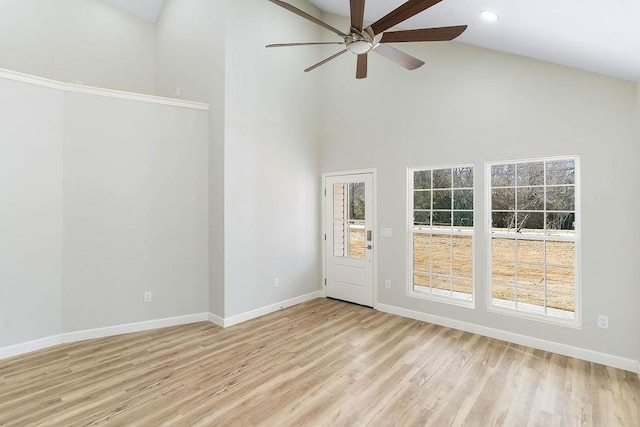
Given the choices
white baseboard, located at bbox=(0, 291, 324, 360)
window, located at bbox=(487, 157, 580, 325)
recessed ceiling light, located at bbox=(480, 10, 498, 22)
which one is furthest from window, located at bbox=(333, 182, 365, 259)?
recessed ceiling light, located at bbox=(480, 10, 498, 22)

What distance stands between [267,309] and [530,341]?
10.6 ft

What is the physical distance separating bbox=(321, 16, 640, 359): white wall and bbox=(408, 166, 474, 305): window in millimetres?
142

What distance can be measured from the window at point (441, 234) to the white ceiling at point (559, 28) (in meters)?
1.42

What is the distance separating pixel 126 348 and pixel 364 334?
2.65m

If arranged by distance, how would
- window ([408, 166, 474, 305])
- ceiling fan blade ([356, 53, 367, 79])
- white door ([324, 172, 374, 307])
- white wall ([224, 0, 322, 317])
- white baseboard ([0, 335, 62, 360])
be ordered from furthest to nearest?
white door ([324, 172, 374, 307]) < white wall ([224, 0, 322, 317]) < window ([408, 166, 474, 305]) < white baseboard ([0, 335, 62, 360]) < ceiling fan blade ([356, 53, 367, 79])

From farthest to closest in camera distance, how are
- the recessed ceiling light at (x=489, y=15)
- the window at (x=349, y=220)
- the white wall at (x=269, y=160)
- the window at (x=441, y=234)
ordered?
the window at (x=349, y=220) → the white wall at (x=269, y=160) → the window at (x=441, y=234) → the recessed ceiling light at (x=489, y=15)

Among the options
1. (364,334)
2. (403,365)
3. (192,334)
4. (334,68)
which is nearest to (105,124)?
(192,334)

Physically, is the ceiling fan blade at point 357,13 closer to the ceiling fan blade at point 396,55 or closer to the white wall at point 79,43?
the ceiling fan blade at point 396,55

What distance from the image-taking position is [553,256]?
349cm

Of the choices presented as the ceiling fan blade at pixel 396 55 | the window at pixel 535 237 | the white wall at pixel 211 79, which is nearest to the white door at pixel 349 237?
the window at pixel 535 237

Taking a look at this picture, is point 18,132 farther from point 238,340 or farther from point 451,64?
point 451,64

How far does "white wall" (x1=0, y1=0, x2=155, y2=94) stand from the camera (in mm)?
4438

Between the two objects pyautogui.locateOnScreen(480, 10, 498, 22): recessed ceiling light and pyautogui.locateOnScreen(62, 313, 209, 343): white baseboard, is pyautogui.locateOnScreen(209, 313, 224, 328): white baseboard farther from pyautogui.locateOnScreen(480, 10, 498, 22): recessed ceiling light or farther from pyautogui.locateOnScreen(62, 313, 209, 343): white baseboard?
pyautogui.locateOnScreen(480, 10, 498, 22): recessed ceiling light

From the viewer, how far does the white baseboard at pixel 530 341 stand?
306cm
